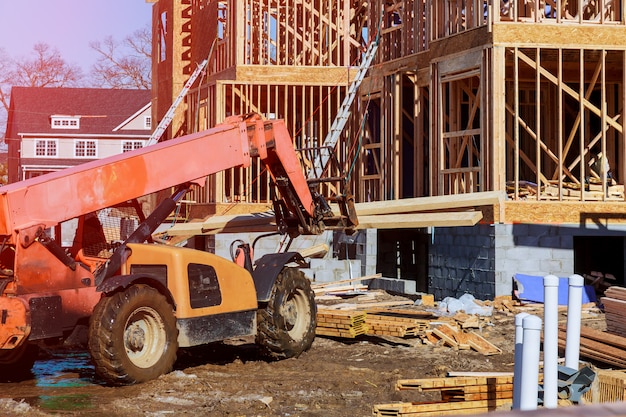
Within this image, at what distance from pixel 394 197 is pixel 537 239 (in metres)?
4.96

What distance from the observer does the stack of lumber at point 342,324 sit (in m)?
12.8

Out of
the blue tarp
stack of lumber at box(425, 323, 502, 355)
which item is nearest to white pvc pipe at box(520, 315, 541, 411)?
stack of lumber at box(425, 323, 502, 355)

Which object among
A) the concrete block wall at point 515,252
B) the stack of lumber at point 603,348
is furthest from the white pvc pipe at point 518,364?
the concrete block wall at point 515,252

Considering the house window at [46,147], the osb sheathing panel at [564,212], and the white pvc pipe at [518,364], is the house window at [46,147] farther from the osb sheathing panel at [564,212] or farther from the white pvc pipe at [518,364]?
the white pvc pipe at [518,364]

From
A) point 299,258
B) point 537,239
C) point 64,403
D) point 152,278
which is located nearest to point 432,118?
point 537,239

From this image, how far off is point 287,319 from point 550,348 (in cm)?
516

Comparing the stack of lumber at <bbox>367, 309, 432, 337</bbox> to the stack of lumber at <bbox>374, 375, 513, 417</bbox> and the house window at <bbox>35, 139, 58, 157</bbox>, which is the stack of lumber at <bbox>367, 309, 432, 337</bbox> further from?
the house window at <bbox>35, 139, 58, 157</bbox>

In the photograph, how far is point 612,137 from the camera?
70.2 ft

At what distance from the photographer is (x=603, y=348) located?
36.2 ft

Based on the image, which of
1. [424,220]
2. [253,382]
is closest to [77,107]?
[424,220]

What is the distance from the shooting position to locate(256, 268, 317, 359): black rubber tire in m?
11.2

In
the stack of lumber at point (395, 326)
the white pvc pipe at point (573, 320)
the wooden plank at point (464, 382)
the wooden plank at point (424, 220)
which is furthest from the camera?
the wooden plank at point (424, 220)

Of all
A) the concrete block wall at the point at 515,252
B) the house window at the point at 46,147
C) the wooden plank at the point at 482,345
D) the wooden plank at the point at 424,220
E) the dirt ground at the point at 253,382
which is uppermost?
the house window at the point at 46,147

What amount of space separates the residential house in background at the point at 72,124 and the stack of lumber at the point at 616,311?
51.0 meters
